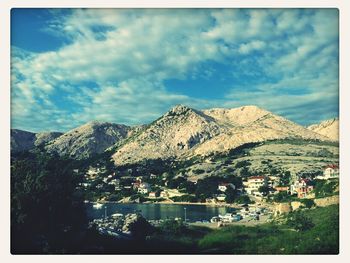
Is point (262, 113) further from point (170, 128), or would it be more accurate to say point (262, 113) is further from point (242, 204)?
point (242, 204)

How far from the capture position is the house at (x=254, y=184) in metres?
29.8

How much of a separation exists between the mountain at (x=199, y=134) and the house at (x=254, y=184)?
17.1 m

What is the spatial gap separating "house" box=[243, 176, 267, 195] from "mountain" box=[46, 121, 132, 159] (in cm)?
3338

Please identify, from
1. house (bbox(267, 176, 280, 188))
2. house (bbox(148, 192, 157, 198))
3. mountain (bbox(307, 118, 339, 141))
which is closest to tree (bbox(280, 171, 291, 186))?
house (bbox(267, 176, 280, 188))

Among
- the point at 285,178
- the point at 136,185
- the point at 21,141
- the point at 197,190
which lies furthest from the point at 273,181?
the point at 21,141

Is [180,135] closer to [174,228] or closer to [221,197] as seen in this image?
[221,197]

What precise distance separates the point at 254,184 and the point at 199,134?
124 feet

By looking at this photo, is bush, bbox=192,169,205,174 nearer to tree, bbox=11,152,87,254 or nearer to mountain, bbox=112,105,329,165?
mountain, bbox=112,105,329,165

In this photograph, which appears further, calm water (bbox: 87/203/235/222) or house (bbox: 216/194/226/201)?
house (bbox: 216/194/226/201)

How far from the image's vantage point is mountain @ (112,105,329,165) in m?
53.7

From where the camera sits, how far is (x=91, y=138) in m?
72.4
